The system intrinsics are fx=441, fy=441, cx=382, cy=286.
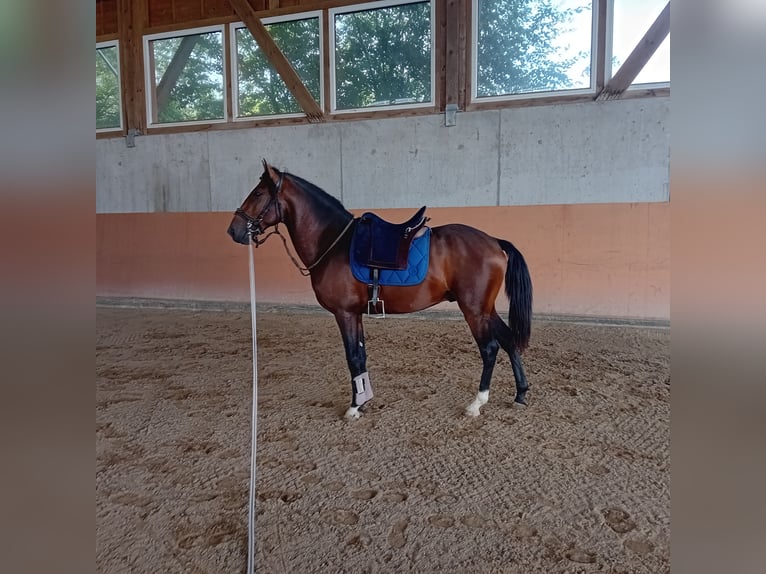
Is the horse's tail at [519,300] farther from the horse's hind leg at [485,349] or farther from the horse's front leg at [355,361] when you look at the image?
the horse's front leg at [355,361]

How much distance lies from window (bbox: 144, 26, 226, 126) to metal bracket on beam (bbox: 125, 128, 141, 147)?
22 cm

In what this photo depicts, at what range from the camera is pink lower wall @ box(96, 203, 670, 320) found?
3744mm

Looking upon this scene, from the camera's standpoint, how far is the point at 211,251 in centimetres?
478

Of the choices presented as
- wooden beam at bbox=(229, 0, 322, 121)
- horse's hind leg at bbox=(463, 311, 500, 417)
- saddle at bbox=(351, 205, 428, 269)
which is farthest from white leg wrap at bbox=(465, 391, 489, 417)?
wooden beam at bbox=(229, 0, 322, 121)

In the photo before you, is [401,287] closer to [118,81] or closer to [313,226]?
[313,226]

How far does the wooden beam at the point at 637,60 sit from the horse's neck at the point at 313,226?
3021mm

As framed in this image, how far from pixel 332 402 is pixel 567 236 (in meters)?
2.72

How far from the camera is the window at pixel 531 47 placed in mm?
4000

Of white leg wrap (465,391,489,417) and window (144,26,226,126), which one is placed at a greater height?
window (144,26,226,126)

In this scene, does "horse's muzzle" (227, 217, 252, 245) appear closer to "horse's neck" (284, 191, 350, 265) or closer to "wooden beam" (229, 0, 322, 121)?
"horse's neck" (284, 191, 350, 265)

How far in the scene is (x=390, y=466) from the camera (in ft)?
5.38
